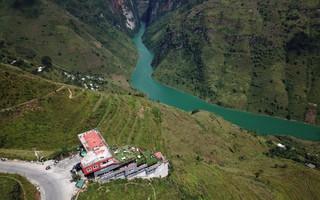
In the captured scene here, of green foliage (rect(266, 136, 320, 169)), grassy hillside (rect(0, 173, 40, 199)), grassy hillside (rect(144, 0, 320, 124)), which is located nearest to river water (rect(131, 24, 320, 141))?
grassy hillside (rect(144, 0, 320, 124))

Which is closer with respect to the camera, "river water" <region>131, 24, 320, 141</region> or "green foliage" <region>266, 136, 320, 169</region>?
"green foliage" <region>266, 136, 320, 169</region>

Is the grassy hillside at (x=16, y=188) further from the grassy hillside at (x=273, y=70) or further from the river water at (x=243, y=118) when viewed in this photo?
the grassy hillside at (x=273, y=70)

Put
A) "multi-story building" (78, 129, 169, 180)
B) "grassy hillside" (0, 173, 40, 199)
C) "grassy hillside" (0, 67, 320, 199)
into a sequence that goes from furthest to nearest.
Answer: "grassy hillside" (0, 67, 320, 199) → "multi-story building" (78, 129, 169, 180) → "grassy hillside" (0, 173, 40, 199)

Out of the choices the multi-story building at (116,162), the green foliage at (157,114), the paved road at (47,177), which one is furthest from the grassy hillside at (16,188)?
the green foliage at (157,114)

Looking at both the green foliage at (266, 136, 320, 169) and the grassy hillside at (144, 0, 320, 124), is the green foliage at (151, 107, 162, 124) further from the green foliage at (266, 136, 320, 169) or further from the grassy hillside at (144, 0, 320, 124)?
the grassy hillside at (144, 0, 320, 124)

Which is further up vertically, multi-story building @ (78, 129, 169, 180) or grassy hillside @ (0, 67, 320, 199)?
multi-story building @ (78, 129, 169, 180)

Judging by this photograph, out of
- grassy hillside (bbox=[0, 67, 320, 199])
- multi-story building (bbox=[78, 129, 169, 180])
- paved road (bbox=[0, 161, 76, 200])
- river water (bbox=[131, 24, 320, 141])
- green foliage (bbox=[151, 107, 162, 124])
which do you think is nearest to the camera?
paved road (bbox=[0, 161, 76, 200])

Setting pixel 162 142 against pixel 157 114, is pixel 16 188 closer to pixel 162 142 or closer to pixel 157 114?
pixel 162 142
